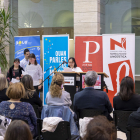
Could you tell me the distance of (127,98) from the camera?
3289 mm

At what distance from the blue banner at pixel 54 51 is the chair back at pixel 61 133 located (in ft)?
12.9

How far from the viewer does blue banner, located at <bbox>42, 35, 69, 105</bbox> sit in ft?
22.0

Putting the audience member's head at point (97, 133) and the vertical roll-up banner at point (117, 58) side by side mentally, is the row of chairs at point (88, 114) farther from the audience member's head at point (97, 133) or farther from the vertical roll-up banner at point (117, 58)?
the vertical roll-up banner at point (117, 58)

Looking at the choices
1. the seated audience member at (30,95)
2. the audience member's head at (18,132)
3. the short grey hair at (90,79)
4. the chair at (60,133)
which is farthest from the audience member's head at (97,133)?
the seated audience member at (30,95)

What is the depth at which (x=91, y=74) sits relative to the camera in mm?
3611

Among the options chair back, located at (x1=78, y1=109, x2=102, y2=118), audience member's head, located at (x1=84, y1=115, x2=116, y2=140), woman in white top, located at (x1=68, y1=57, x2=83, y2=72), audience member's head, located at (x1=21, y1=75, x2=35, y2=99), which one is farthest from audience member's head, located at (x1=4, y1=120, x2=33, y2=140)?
woman in white top, located at (x1=68, y1=57, x2=83, y2=72)

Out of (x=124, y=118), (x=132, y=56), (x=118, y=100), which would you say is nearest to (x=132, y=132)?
(x=124, y=118)

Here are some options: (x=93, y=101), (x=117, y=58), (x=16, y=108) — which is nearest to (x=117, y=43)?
(x=117, y=58)

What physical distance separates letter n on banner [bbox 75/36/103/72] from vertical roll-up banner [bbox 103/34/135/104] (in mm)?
173

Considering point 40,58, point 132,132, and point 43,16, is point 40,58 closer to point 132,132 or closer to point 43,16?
point 43,16

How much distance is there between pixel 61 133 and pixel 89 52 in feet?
12.7

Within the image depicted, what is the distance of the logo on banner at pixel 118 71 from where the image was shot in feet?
20.4

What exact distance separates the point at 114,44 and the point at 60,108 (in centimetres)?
346

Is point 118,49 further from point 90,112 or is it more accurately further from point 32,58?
point 90,112
